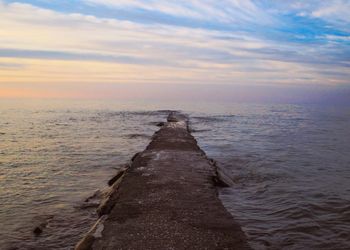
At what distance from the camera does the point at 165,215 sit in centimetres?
817

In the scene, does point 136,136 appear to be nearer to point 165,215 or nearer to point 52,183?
point 52,183

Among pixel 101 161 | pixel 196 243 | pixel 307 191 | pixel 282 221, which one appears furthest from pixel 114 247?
pixel 101 161

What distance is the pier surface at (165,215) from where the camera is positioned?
684cm

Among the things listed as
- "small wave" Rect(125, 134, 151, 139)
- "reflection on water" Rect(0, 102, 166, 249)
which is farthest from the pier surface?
"small wave" Rect(125, 134, 151, 139)

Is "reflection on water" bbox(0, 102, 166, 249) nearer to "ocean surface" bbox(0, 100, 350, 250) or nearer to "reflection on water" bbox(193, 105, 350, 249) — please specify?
"ocean surface" bbox(0, 100, 350, 250)

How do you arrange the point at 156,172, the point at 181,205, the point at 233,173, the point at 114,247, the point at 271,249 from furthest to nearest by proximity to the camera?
1. the point at 233,173
2. the point at 156,172
3. the point at 181,205
4. the point at 271,249
5. the point at 114,247

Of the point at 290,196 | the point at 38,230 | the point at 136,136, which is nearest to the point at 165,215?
the point at 38,230

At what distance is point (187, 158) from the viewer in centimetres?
1567

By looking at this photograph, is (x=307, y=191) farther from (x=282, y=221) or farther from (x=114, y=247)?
(x=114, y=247)

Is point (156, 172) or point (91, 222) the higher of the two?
point (156, 172)

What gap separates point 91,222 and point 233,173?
816cm

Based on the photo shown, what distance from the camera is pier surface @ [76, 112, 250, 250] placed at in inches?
269

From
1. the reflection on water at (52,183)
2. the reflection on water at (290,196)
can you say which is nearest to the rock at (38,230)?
the reflection on water at (52,183)

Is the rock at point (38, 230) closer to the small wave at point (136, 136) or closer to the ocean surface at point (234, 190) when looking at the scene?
the ocean surface at point (234, 190)
